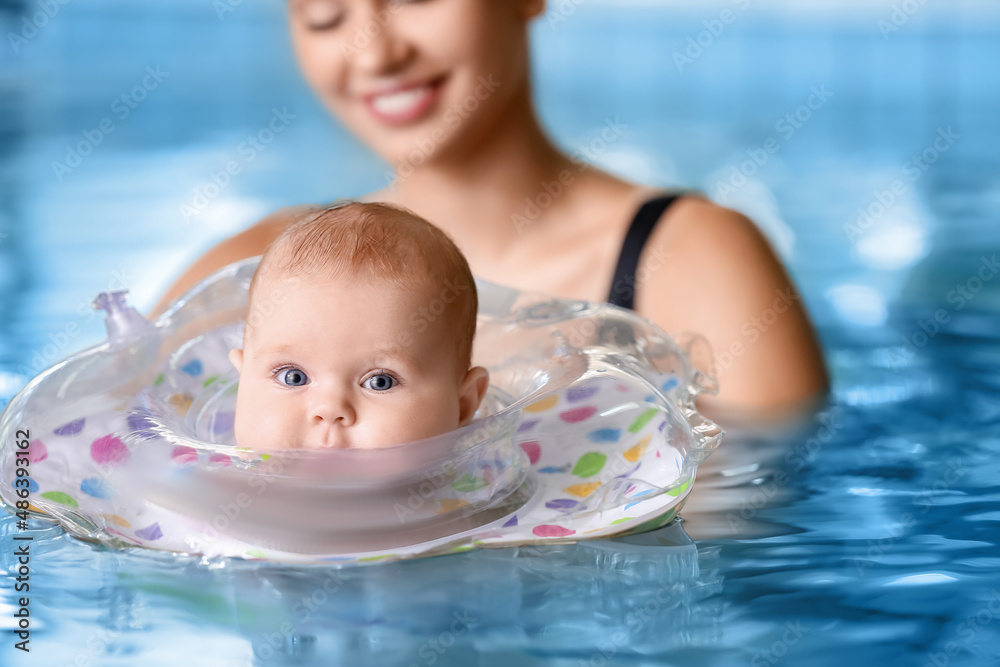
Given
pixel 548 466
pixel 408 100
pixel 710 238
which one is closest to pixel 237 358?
pixel 548 466

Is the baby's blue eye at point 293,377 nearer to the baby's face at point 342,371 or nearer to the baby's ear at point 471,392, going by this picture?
the baby's face at point 342,371

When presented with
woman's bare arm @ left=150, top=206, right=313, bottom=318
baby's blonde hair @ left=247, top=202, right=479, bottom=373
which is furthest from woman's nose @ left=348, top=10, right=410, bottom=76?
baby's blonde hair @ left=247, top=202, right=479, bottom=373

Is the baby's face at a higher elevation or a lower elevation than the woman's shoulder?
lower

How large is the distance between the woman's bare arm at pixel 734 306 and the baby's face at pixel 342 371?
983 mm

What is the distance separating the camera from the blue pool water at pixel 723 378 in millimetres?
1496

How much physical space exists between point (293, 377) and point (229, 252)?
1.26 meters

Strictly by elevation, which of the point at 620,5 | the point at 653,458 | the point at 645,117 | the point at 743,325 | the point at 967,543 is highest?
the point at 620,5

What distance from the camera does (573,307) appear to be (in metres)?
2.21

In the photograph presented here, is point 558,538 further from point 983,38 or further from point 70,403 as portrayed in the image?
point 983,38

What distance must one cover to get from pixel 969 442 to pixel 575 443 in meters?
0.99

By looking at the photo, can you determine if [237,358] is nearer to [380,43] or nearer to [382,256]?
[382,256]

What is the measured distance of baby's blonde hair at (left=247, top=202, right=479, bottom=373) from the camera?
1.68 m

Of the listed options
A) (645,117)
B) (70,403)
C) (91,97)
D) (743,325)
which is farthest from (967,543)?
(91,97)

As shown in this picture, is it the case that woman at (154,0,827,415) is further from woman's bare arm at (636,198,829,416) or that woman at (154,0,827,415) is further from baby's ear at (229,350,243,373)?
baby's ear at (229,350,243,373)
